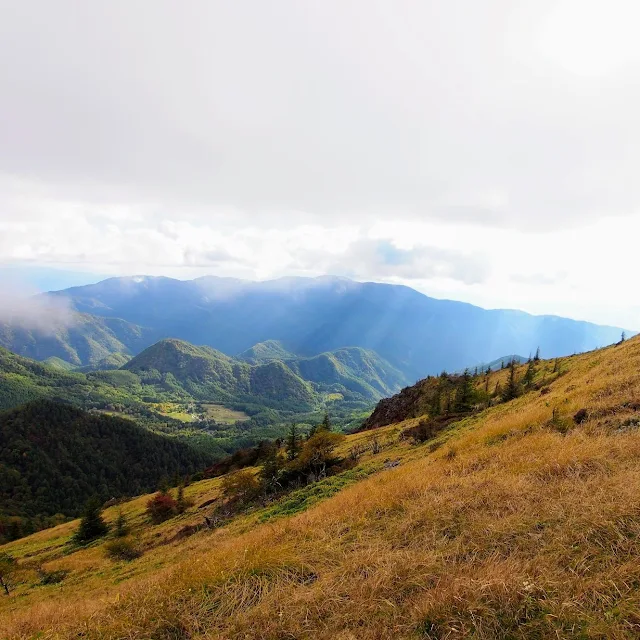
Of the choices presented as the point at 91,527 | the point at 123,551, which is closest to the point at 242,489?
the point at 123,551

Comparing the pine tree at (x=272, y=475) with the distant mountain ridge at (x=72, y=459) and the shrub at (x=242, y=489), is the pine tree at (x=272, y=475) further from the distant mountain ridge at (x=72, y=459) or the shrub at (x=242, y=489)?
the distant mountain ridge at (x=72, y=459)

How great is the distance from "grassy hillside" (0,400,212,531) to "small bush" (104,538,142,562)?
397 feet

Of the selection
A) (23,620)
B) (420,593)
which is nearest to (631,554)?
(420,593)

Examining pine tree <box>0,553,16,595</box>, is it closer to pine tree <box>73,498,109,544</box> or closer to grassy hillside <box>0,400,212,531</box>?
pine tree <box>73,498,109,544</box>

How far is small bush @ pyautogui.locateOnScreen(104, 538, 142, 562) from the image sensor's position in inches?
1262

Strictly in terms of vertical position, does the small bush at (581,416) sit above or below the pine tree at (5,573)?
above

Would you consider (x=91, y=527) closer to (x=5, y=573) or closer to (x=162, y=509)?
(x=162, y=509)

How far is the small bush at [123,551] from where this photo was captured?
3205cm

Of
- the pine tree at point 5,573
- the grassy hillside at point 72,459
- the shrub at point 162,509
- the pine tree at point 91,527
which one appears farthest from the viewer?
the grassy hillside at point 72,459

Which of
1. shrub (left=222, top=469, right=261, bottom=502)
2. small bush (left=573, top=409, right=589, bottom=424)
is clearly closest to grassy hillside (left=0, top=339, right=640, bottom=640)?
small bush (left=573, top=409, right=589, bottom=424)

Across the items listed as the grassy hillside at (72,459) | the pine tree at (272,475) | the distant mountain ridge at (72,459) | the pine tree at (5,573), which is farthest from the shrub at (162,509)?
the distant mountain ridge at (72,459)

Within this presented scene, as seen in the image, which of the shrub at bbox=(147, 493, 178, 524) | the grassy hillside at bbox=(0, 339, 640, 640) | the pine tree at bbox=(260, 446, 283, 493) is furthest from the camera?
the shrub at bbox=(147, 493, 178, 524)

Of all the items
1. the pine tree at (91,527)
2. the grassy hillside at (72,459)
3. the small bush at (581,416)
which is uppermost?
the small bush at (581,416)

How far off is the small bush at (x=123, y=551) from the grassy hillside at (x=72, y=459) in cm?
12107
